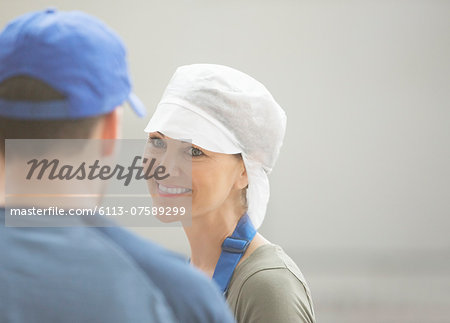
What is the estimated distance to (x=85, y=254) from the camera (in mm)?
679

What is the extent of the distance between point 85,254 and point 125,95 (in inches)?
8.8

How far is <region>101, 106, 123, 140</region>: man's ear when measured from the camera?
2.40 ft

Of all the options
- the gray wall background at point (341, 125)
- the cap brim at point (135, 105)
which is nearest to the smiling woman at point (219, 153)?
the cap brim at point (135, 105)

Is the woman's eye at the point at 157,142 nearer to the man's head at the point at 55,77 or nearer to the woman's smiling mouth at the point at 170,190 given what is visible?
the woman's smiling mouth at the point at 170,190

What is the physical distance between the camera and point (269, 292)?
1.25m

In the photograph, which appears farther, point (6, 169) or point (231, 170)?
point (231, 170)

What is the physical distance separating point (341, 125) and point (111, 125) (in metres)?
3.14

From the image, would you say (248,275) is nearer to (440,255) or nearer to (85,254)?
(85,254)

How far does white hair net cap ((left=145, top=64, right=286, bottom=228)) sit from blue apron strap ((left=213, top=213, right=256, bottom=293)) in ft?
0.59

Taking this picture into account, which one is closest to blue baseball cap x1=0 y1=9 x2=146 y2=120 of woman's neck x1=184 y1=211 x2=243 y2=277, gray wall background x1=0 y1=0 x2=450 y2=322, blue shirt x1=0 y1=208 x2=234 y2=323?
blue shirt x1=0 y1=208 x2=234 y2=323

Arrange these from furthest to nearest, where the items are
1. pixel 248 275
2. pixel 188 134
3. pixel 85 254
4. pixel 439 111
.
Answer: pixel 439 111 → pixel 188 134 → pixel 248 275 → pixel 85 254

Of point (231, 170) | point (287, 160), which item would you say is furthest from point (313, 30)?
point (231, 170)

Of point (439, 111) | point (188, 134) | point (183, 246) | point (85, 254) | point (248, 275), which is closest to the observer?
point (85, 254)

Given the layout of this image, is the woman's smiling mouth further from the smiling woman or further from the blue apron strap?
the blue apron strap
